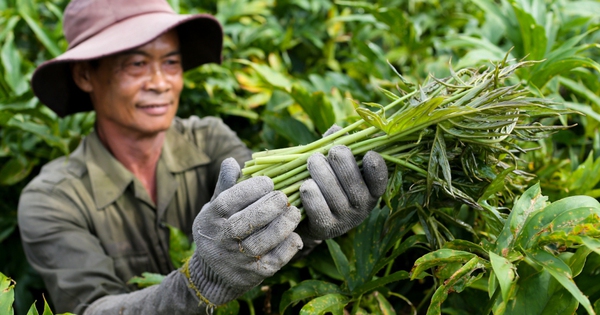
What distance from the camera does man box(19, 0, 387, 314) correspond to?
3.68ft

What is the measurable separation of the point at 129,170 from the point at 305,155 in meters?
1.01

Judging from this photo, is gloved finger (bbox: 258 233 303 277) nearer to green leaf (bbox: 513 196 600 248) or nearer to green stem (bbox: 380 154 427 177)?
green stem (bbox: 380 154 427 177)

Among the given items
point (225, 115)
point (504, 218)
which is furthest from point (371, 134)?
point (225, 115)

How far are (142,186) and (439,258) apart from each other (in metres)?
1.20

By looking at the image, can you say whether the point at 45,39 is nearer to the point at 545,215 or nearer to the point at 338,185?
the point at 338,185

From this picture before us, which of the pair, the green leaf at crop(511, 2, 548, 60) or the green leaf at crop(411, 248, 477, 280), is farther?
the green leaf at crop(511, 2, 548, 60)

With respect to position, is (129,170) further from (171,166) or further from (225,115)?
(225,115)

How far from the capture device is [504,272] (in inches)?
33.9

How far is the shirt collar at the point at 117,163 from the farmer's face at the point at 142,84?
0.13 metres

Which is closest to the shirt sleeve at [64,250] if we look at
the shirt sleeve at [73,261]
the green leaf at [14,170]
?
the shirt sleeve at [73,261]

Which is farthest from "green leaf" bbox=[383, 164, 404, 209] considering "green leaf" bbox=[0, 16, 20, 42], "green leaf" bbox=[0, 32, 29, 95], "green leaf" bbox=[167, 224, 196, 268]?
"green leaf" bbox=[0, 16, 20, 42]

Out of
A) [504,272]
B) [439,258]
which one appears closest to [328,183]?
[439,258]

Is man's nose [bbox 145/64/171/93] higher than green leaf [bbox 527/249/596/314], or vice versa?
green leaf [bbox 527/249/596/314]

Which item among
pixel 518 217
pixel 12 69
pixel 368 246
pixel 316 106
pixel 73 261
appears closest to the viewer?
pixel 518 217
